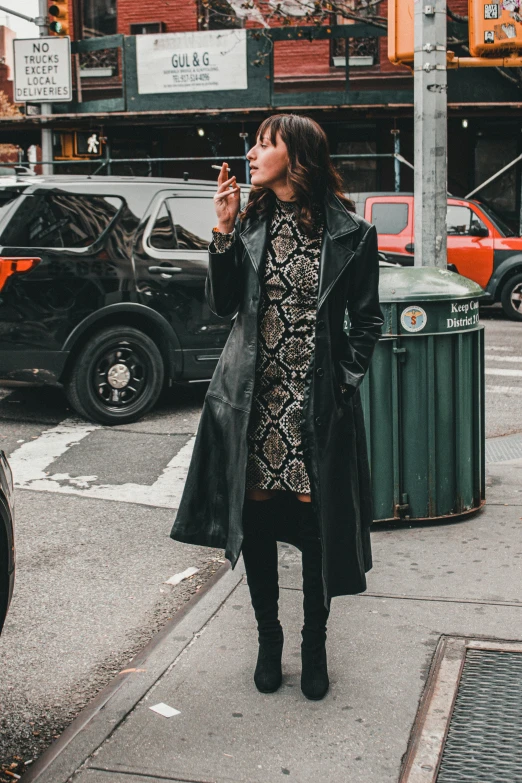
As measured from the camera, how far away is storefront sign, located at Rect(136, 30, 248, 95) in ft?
69.8

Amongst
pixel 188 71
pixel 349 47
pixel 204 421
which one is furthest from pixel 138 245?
pixel 349 47

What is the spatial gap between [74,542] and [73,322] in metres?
2.85

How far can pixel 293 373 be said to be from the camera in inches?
130

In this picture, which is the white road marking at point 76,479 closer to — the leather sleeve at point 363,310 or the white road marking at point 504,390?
the leather sleeve at point 363,310

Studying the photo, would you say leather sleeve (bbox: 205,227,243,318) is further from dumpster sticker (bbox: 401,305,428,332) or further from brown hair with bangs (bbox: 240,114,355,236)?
→ dumpster sticker (bbox: 401,305,428,332)

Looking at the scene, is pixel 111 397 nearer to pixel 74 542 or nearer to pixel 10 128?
pixel 74 542

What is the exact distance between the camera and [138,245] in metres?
8.21

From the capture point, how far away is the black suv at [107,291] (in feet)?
25.7

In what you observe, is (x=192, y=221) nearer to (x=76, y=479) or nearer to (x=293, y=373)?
(x=76, y=479)

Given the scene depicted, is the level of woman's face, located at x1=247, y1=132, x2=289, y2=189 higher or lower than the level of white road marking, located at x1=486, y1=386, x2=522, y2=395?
higher

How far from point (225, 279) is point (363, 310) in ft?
1.54

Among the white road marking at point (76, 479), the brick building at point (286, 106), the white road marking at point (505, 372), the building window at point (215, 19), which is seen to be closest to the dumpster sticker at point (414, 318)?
the white road marking at point (76, 479)

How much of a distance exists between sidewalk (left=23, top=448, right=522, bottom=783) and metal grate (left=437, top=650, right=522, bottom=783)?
145mm

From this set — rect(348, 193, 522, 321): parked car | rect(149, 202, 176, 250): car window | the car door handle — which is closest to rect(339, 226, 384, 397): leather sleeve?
the car door handle
